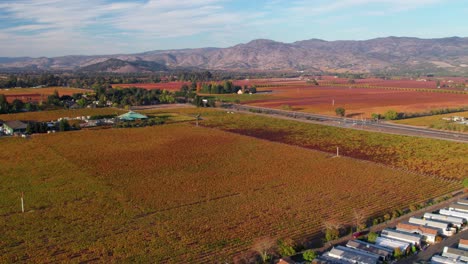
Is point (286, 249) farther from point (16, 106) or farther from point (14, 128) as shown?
point (16, 106)

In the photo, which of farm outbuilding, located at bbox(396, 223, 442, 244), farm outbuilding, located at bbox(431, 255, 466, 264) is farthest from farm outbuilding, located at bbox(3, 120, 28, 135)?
farm outbuilding, located at bbox(431, 255, 466, 264)

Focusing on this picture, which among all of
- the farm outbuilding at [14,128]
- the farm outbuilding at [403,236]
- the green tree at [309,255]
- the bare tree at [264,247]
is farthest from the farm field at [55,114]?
the farm outbuilding at [403,236]

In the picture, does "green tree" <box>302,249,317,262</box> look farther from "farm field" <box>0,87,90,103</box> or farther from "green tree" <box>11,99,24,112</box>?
"farm field" <box>0,87,90,103</box>

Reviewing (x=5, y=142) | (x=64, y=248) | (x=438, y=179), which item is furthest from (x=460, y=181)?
(x=5, y=142)

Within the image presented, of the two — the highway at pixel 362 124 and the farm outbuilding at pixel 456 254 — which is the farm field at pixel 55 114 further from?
the farm outbuilding at pixel 456 254

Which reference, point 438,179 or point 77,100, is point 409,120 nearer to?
point 438,179
